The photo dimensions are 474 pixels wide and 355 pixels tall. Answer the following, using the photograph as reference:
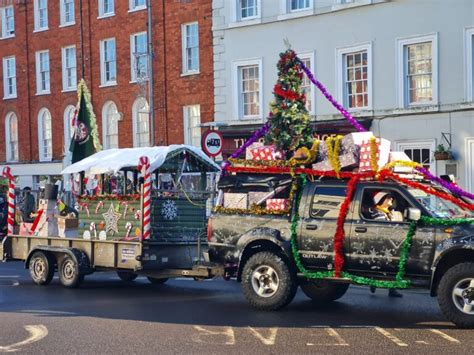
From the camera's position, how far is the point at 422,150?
23.6 m

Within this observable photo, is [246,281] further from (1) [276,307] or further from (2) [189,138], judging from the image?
(2) [189,138]

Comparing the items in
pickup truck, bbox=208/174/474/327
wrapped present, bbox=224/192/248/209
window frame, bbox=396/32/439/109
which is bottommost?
pickup truck, bbox=208/174/474/327

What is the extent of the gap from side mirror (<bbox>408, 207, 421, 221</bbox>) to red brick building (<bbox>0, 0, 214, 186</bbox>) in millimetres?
18441

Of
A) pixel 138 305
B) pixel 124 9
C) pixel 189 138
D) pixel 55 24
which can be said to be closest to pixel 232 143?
pixel 189 138

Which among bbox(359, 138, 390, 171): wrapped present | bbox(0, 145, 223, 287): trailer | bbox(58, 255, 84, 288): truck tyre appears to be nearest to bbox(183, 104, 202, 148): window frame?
bbox(0, 145, 223, 287): trailer

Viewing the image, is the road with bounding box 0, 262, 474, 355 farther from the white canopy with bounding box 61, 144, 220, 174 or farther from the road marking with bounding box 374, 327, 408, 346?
the white canopy with bounding box 61, 144, 220, 174

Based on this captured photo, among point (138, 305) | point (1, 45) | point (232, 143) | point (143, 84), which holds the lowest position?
point (138, 305)

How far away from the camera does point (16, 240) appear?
16.2 metres

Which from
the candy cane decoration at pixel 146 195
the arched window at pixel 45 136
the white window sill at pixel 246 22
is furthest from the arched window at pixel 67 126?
the candy cane decoration at pixel 146 195

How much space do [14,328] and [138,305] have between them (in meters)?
2.50

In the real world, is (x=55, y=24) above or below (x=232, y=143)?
above

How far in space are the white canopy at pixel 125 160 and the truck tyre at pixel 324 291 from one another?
3537 mm

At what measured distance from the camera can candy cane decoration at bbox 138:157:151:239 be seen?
46.0ft

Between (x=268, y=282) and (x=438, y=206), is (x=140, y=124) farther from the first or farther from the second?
(x=438, y=206)
